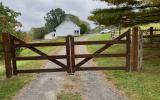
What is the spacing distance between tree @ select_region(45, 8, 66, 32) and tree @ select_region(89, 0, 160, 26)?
76.5 m

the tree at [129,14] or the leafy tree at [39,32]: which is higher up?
the tree at [129,14]

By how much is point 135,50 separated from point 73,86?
3829 mm

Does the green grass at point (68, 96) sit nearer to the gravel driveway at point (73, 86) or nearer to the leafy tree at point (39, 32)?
the gravel driveway at point (73, 86)

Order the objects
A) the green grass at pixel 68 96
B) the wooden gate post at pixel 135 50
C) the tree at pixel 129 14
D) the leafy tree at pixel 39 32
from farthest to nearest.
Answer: the leafy tree at pixel 39 32, the tree at pixel 129 14, the wooden gate post at pixel 135 50, the green grass at pixel 68 96

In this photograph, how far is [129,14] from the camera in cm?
2550

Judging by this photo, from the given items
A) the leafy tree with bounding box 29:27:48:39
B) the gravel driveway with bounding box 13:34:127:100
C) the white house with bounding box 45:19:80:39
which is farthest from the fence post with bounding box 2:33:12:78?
the leafy tree with bounding box 29:27:48:39

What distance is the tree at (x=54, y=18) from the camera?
337ft

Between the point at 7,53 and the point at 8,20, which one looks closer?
the point at 7,53

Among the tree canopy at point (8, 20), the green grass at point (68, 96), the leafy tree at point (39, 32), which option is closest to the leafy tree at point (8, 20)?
the tree canopy at point (8, 20)

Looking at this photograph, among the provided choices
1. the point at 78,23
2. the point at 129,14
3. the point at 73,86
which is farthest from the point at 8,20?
the point at 78,23

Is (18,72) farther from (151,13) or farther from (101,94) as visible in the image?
(151,13)

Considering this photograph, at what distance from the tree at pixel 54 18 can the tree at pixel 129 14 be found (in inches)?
3012

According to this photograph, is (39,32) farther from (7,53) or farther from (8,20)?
(7,53)

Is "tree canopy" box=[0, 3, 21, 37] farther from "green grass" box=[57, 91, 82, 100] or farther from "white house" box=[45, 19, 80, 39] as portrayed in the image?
"white house" box=[45, 19, 80, 39]
